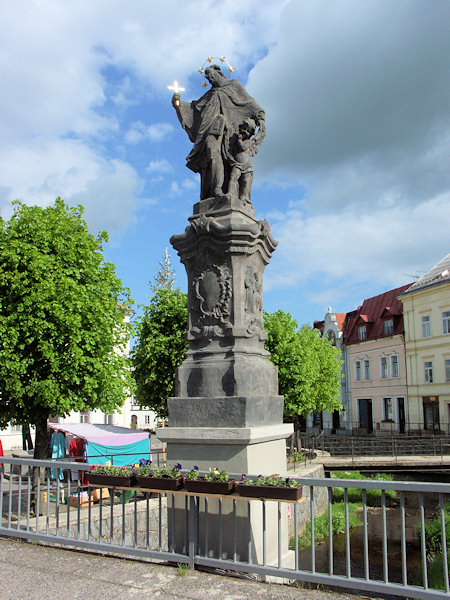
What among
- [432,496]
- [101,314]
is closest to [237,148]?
[101,314]

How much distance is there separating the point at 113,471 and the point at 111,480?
5.3 inches

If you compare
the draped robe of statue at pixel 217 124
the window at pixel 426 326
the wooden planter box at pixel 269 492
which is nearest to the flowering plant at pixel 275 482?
the wooden planter box at pixel 269 492

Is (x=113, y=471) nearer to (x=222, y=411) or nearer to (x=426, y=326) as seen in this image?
(x=222, y=411)

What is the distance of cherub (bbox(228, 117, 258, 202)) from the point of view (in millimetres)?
6902

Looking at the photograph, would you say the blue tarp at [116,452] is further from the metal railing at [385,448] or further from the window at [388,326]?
the window at [388,326]

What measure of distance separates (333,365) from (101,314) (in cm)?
2117

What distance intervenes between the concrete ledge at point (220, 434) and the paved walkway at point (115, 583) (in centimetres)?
126

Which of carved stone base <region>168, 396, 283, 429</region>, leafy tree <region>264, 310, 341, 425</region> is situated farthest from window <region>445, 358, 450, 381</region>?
carved stone base <region>168, 396, 283, 429</region>

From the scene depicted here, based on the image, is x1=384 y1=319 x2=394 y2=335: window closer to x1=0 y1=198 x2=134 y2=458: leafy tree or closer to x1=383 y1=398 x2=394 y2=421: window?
x1=383 y1=398 x2=394 y2=421: window

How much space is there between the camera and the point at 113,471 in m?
5.36

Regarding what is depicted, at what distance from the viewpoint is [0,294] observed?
12.5 m

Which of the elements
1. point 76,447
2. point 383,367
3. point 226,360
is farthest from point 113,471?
point 383,367

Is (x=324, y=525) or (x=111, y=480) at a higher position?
(x=111, y=480)

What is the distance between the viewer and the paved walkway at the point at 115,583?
422 centimetres
